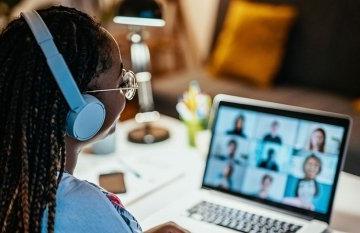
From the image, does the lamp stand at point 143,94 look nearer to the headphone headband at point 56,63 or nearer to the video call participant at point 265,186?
the video call participant at point 265,186

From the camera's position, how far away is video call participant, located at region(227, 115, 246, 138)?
1274 millimetres

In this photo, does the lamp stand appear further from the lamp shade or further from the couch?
the couch

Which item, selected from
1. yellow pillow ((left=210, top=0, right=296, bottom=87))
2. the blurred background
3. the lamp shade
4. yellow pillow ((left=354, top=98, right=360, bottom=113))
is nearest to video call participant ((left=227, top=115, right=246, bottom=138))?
the lamp shade

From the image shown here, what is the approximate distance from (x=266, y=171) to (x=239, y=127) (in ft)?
0.45

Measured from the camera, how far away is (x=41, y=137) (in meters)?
0.81

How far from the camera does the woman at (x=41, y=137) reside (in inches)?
31.3

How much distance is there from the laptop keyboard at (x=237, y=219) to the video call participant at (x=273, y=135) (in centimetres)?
19

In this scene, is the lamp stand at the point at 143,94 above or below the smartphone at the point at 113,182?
above

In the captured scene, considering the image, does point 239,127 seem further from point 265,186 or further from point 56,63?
point 56,63

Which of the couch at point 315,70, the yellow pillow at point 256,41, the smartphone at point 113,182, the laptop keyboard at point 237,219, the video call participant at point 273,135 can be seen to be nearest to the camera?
the laptop keyboard at point 237,219

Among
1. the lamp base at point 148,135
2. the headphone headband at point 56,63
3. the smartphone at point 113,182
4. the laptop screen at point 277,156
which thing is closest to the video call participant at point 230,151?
Result: the laptop screen at point 277,156

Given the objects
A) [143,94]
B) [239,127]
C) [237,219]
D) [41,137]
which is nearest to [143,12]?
[143,94]

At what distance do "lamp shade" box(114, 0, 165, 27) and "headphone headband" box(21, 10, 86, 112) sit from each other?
30.7 inches

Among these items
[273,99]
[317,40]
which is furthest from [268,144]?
[317,40]
